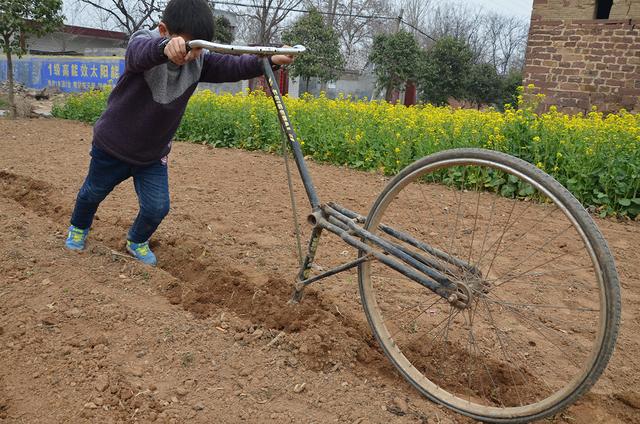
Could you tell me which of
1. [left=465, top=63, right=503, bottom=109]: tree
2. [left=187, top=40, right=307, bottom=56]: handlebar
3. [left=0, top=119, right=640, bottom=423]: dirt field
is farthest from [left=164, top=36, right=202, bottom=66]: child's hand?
[left=465, top=63, right=503, bottom=109]: tree

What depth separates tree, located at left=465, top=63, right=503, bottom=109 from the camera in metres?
25.0

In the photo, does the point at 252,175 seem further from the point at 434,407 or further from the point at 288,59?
the point at 434,407

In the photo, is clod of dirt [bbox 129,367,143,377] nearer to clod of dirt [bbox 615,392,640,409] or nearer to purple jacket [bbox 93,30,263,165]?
purple jacket [bbox 93,30,263,165]

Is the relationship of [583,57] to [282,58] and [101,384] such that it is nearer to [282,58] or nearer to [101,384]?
[282,58]

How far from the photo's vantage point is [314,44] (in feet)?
66.2

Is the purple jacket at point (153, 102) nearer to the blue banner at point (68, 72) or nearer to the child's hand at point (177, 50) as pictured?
the child's hand at point (177, 50)

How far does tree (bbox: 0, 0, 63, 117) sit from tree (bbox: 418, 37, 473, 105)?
14.3 metres

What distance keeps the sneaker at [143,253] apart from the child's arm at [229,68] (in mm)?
1064

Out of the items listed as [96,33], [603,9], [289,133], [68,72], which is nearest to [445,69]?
[603,9]

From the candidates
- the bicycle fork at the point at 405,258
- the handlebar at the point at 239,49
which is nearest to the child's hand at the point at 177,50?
the handlebar at the point at 239,49

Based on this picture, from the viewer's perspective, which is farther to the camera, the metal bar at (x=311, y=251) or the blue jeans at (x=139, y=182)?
the blue jeans at (x=139, y=182)

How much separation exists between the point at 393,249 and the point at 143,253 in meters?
1.83

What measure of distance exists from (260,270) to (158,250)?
29.7 inches

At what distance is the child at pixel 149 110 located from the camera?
2.72 meters
